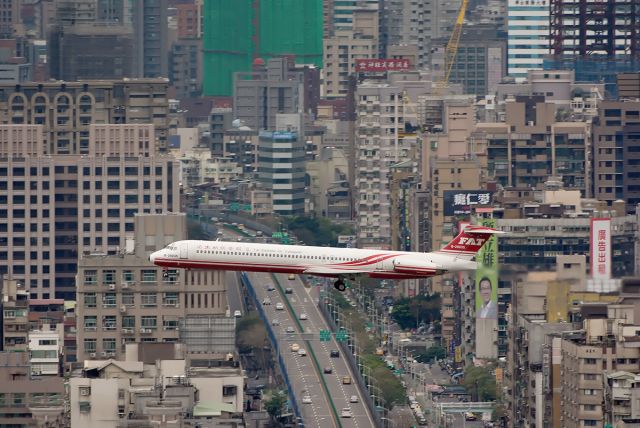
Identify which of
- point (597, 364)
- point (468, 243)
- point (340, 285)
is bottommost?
point (597, 364)

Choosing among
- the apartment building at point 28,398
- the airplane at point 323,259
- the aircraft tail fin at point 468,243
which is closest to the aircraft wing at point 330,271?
the airplane at point 323,259

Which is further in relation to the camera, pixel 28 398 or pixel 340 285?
pixel 28 398

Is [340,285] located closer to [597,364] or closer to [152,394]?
[152,394]

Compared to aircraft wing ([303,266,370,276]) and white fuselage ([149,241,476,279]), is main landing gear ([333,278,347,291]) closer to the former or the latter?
aircraft wing ([303,266,370,276])

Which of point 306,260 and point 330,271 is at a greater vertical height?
point 306,260

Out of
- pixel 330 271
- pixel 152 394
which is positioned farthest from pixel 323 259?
pixel 152 394

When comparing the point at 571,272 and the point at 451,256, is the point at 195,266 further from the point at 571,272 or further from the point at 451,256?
the point at 571,272

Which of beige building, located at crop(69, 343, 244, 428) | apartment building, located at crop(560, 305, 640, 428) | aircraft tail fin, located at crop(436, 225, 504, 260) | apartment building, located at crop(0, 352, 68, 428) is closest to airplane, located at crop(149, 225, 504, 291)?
aircraft tail fin, located at crop(436, 225, 504, 260)

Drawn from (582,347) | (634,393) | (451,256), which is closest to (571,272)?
(451,256)
